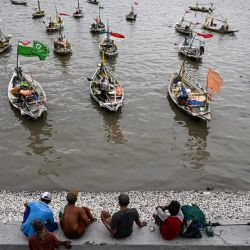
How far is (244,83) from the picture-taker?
28.6 m

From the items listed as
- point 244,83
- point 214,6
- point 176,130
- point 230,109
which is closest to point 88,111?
point 176,130

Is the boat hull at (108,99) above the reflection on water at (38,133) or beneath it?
above

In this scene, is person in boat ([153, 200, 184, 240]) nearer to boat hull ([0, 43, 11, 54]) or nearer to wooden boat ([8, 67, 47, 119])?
wooden boat ([8, 67, 47, 119])

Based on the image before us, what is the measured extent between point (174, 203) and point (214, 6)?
64.2 metres

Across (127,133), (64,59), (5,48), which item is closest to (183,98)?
(127,133)

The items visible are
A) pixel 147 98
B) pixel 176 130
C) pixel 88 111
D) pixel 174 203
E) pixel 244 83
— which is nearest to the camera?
pixel 174 203

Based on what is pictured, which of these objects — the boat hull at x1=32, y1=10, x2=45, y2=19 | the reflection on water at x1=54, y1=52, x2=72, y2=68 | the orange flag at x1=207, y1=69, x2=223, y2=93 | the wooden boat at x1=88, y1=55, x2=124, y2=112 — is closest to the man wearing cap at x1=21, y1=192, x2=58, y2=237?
the wooden boat at x1=88, y1=55, x2=124, y2=112

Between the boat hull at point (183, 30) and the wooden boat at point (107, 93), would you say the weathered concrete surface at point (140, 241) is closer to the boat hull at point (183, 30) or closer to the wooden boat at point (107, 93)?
the wooden boat at point (107, 93)

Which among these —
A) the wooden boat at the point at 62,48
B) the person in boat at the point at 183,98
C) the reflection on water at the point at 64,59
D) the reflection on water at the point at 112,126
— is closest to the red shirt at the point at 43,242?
the reflection on water at the point at 112,126

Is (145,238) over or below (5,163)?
over

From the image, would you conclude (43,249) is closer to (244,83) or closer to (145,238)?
(145,238)

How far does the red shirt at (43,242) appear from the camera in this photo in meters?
7.82

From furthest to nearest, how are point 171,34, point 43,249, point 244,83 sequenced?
point 171,34 → point 244,83 → point 43,249

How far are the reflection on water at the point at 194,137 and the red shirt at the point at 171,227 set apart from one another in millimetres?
9149
